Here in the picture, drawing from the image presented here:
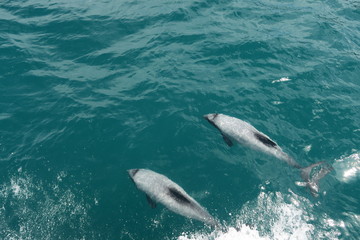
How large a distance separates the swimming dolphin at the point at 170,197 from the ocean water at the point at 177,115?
84cm

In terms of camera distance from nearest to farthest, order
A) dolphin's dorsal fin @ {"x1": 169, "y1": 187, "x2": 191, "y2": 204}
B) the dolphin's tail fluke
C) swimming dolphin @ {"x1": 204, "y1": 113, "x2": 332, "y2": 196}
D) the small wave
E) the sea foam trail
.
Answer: dolphin's dorsal fin @ {"x1": 169, "y1": 187, "x2": 191, "y2": 204} → the sea foam trail → the small wave → swimming dolphin @ {"x1": 204, "y1": 113, "x2": 332, "y2": 196} → the dolphin's tail fluke

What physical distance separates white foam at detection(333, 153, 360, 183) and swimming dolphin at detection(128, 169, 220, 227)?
680cm

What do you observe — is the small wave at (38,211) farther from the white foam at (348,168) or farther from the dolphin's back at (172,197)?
the white foam at (348,168)

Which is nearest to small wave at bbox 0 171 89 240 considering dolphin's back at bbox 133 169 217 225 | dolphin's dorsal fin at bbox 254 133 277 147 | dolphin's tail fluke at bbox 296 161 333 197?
dolphin's back at bbox 133 169 217 225

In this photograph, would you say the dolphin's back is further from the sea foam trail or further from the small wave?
the small wave

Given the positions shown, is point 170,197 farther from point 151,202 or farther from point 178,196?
point 151,202

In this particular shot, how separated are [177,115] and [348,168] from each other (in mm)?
9417

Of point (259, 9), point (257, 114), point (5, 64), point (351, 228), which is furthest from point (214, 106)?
point (5, 64)

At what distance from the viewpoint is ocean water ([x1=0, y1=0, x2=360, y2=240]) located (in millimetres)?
11445

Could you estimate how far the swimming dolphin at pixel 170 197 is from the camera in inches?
410

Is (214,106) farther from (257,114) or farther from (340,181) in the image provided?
(340,181)

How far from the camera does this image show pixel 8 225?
11.5 metres

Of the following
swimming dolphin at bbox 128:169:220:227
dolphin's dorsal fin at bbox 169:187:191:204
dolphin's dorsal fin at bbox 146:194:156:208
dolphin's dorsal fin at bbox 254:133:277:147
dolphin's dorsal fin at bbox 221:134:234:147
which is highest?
dolphin's dorsal fin at bbox 254:133:277:147

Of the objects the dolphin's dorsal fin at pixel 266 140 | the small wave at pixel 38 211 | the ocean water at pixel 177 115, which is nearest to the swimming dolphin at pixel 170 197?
the ocean water at pixel 177 115
